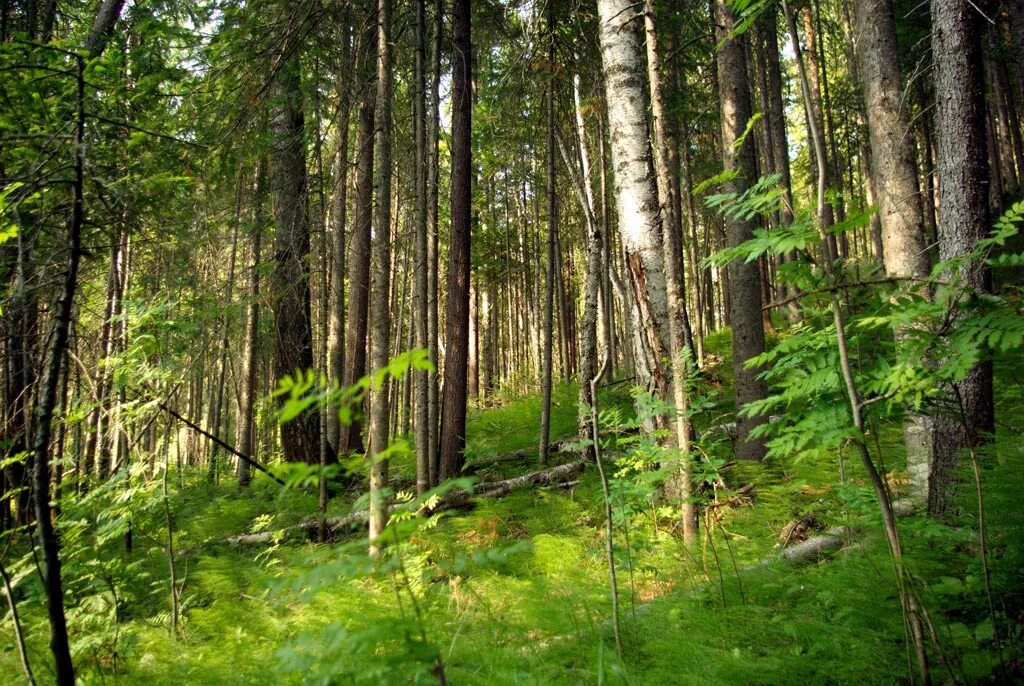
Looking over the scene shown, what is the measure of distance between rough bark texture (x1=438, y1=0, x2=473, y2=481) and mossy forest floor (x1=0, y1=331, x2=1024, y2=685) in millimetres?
2648

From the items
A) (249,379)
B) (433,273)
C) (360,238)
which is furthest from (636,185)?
(249,379)

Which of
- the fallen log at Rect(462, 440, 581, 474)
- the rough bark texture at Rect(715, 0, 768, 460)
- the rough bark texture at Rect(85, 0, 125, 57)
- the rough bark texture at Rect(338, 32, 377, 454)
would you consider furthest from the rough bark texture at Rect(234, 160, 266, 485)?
the rough bark texture at Rect(715, 0, 768, 460)

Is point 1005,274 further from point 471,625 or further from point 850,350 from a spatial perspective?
point 471,625

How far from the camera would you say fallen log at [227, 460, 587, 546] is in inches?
266

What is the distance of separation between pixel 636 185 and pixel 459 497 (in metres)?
4.82

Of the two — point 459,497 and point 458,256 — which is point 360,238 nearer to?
point 458,256

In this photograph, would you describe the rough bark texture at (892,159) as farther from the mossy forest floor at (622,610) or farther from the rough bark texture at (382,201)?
the rough bark texture at (382,201)

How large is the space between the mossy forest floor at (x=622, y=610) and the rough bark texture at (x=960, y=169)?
1.25 ft

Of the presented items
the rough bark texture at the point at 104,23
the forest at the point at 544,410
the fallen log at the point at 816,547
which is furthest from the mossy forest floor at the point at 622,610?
the rough bark texture at the point at 104,23

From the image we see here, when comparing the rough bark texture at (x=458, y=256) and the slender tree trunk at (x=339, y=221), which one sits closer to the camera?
the slender tree trunk at (x=339, y=221)

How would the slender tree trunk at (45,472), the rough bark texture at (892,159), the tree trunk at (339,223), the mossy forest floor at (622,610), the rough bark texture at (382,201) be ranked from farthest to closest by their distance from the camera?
the tree trunk at (339,223) < the rough bark texture at (382,201) < the rough bark texture at (892,159) < the slender tree trunk at (45,472) < the mossy forest floor at (622,610)

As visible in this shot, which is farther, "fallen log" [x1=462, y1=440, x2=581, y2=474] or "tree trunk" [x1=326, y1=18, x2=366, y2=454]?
"fallen log" [x1=462, y1=440, x2=581, y2=474]

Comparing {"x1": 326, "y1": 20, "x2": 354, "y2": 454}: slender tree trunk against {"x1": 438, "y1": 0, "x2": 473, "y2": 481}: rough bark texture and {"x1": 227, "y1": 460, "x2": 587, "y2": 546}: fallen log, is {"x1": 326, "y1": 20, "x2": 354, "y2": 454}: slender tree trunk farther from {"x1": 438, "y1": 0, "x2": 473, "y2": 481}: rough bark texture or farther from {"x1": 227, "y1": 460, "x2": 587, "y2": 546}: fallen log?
{"x1": 227, "y1": 460, "x2": 587, "y2": 546}: fallen log

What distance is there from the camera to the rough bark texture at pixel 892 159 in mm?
4875
